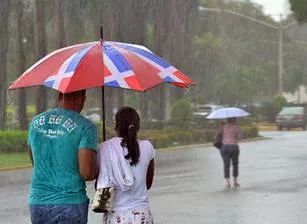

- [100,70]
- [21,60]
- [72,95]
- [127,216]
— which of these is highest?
[21,60]

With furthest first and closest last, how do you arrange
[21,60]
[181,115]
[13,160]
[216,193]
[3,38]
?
[181,115] → [21,60] → [3,38] → [13,160] → [216,193]

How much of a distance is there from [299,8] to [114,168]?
656 inches

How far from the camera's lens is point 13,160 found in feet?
67.5

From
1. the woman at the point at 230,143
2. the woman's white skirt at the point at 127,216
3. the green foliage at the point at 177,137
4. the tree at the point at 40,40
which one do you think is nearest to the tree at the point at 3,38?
the tree at the point at 40,40

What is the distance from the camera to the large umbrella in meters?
4.41

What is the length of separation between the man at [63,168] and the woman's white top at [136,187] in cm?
15

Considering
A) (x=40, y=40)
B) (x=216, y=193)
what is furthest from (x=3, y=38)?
(x=216, y=193)

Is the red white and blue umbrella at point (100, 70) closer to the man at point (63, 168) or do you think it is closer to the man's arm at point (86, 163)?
the man at point (63, 168)

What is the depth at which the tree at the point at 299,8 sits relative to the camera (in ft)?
65.8

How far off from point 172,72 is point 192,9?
2320cm

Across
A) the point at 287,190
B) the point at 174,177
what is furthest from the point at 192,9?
the point at 287,190

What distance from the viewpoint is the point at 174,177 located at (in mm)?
16578

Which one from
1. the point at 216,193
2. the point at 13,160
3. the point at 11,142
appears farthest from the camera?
the point at 11,142

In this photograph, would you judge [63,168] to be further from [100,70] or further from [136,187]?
[100,70]
